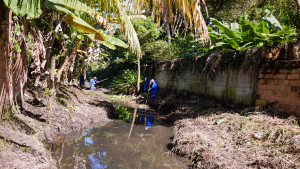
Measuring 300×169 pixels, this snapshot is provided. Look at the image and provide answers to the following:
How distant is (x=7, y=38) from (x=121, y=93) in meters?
11.6

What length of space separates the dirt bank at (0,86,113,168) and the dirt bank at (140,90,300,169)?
2749 millimetres

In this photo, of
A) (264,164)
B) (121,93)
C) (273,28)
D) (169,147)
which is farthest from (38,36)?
(121,93)

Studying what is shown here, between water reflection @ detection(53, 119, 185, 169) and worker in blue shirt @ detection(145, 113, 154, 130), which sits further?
worker in blue shirt @ detection(145, 113, 154, 130)

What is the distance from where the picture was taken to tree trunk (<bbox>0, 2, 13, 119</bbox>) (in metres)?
4.25

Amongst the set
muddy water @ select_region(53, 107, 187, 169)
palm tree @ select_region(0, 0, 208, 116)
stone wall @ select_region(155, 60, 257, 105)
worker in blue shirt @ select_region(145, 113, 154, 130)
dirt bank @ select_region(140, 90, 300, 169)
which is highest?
palm tree @ select_region(0, 0, 208, 116)

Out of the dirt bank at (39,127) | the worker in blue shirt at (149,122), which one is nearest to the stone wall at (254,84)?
the worker in blue shirt at (149,122)

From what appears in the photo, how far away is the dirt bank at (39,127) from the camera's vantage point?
10.6 feet

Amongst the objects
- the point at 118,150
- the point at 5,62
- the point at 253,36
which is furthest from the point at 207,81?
the point at 5,62

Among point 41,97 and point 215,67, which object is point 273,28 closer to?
point 215,67

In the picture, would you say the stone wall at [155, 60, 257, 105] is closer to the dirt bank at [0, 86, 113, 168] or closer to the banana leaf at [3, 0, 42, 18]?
the dirt bank at [0, 86, 113, 168]

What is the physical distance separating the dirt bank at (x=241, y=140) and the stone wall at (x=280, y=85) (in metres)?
0.29

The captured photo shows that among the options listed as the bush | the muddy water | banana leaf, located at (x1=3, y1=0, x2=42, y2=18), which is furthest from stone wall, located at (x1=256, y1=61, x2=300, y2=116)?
the bush

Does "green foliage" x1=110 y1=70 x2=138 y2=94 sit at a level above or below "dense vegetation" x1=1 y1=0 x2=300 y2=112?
below

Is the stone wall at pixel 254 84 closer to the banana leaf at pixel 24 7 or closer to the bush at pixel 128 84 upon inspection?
the bush at pixel 128 84
